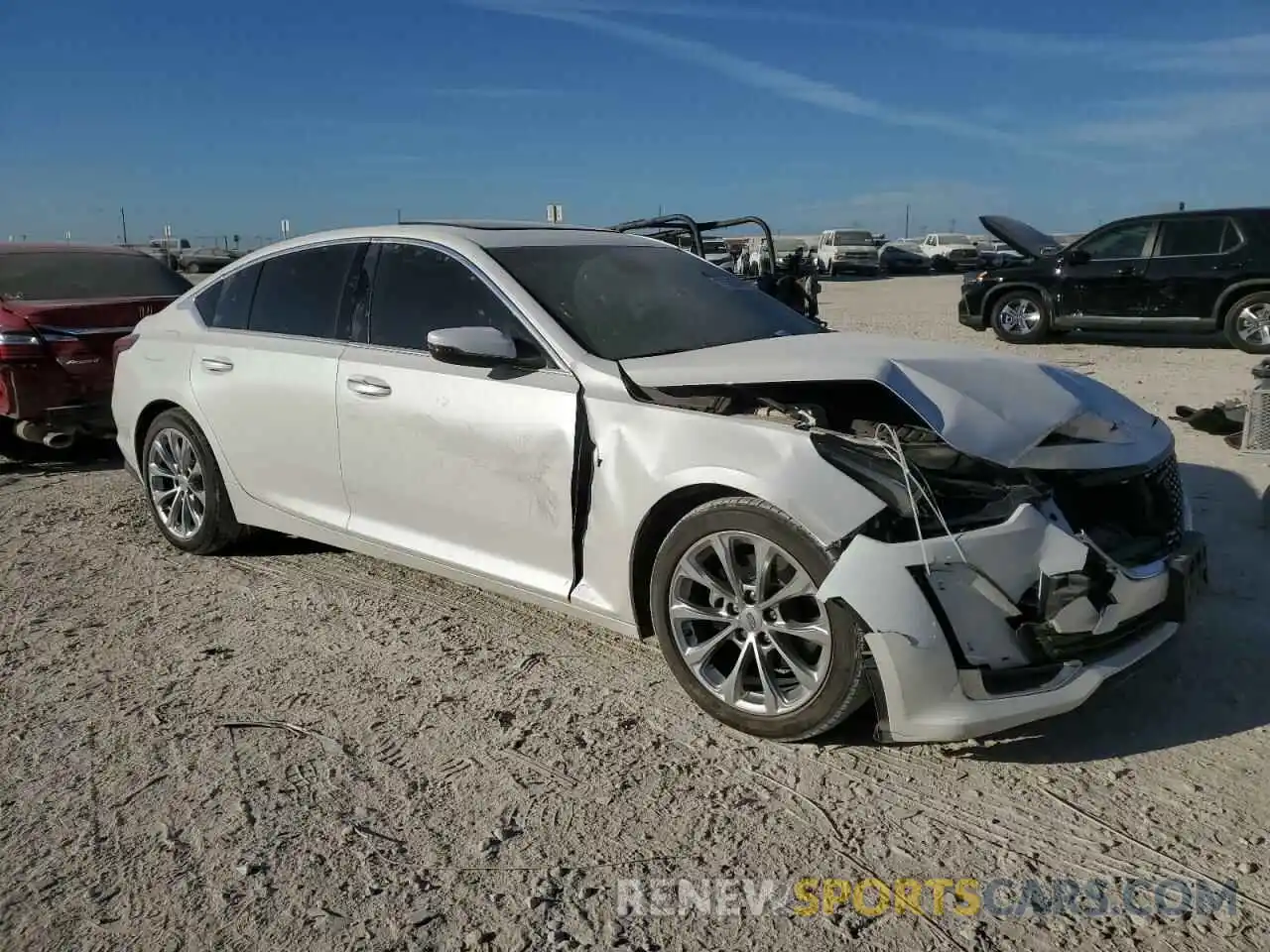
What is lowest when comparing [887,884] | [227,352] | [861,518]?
[887,884]

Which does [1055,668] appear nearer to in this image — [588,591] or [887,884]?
[887,884]

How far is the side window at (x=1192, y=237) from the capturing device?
12.4 metres

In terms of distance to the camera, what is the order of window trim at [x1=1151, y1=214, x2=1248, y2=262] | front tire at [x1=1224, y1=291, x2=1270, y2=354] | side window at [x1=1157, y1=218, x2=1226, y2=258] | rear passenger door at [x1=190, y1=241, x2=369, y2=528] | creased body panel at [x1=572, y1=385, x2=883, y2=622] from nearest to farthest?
1. creased body panel at [x1=572, y1=385, x2=883, y2=622]
2. rear passenger door at [x1=190, y1=241, x2=369, y2=528]
3. front tire at [x1=1224, y1=291, x2=1270, y2=354]
4. window trim at [x1=1151, y1=214, x2=1248, y2=262]
5. side window at [x1=1157, y1=218, x2=1226, y2=258]

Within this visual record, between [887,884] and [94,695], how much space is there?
281 cm

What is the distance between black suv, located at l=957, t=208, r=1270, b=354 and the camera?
1216 cm

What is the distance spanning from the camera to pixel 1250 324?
12078 mm

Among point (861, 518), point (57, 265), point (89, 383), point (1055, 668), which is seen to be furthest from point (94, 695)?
point (57, 265)

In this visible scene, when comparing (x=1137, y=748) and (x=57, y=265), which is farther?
(x=57, y=265)

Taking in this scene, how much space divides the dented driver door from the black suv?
1110 centimetres

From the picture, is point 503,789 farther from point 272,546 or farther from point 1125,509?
point 272,546

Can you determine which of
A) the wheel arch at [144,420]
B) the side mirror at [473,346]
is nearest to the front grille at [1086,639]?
the side mirror at [473,346]

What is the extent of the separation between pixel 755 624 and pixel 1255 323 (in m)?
11.3

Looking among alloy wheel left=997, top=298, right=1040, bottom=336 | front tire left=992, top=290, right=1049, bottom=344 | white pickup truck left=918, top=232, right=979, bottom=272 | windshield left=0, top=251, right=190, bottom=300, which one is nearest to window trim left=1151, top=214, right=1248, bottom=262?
front tire left=992, top=290, right=1049, bottom=344

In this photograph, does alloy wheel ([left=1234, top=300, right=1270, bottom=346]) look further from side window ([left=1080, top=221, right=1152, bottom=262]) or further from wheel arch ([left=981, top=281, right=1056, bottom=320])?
wheel arch ([left=981, top=281, right=1056, bottom=320])
